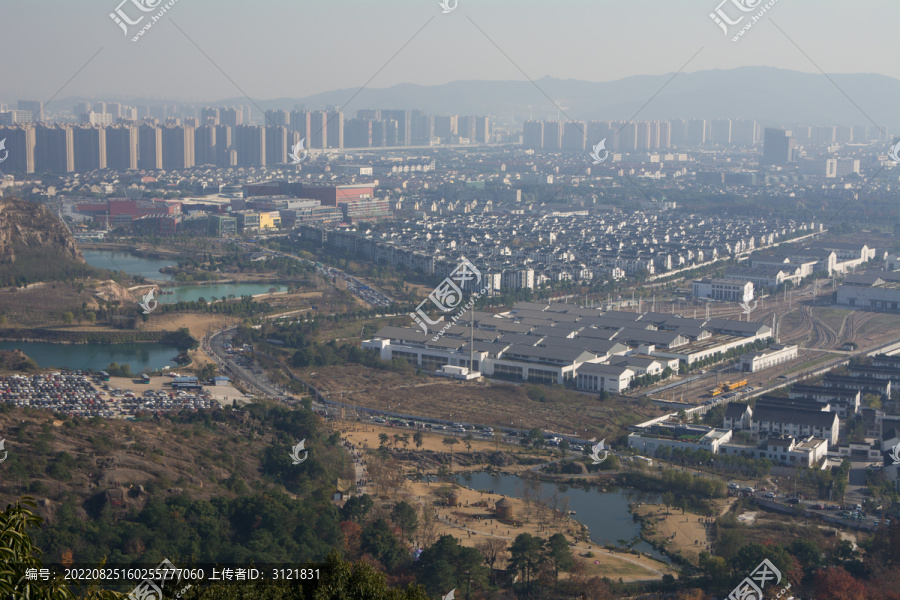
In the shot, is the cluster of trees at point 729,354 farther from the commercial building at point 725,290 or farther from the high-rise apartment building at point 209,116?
the high-rise apartment building at point 209,116

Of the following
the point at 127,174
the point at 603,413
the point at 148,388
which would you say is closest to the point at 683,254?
the point at 603,413

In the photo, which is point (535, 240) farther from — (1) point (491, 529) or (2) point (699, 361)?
(1) point (491, 529)

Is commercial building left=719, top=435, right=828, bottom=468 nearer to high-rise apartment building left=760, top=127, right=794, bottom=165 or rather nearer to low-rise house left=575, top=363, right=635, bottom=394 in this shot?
low-rise house left=575, top=363, right=635, bottom=394

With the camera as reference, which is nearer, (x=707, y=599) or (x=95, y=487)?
(x=707, y=599)

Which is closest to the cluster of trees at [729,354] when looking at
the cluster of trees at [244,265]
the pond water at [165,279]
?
the pond water at [165,279]

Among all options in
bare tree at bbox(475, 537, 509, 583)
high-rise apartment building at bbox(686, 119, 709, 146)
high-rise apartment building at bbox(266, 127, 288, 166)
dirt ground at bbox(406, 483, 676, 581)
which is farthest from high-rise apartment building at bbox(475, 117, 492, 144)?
bare tree at bbox(475, 537, 509, 583)

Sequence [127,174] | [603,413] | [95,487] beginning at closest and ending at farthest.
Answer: [95,487]
[603,413]
[127,174]
